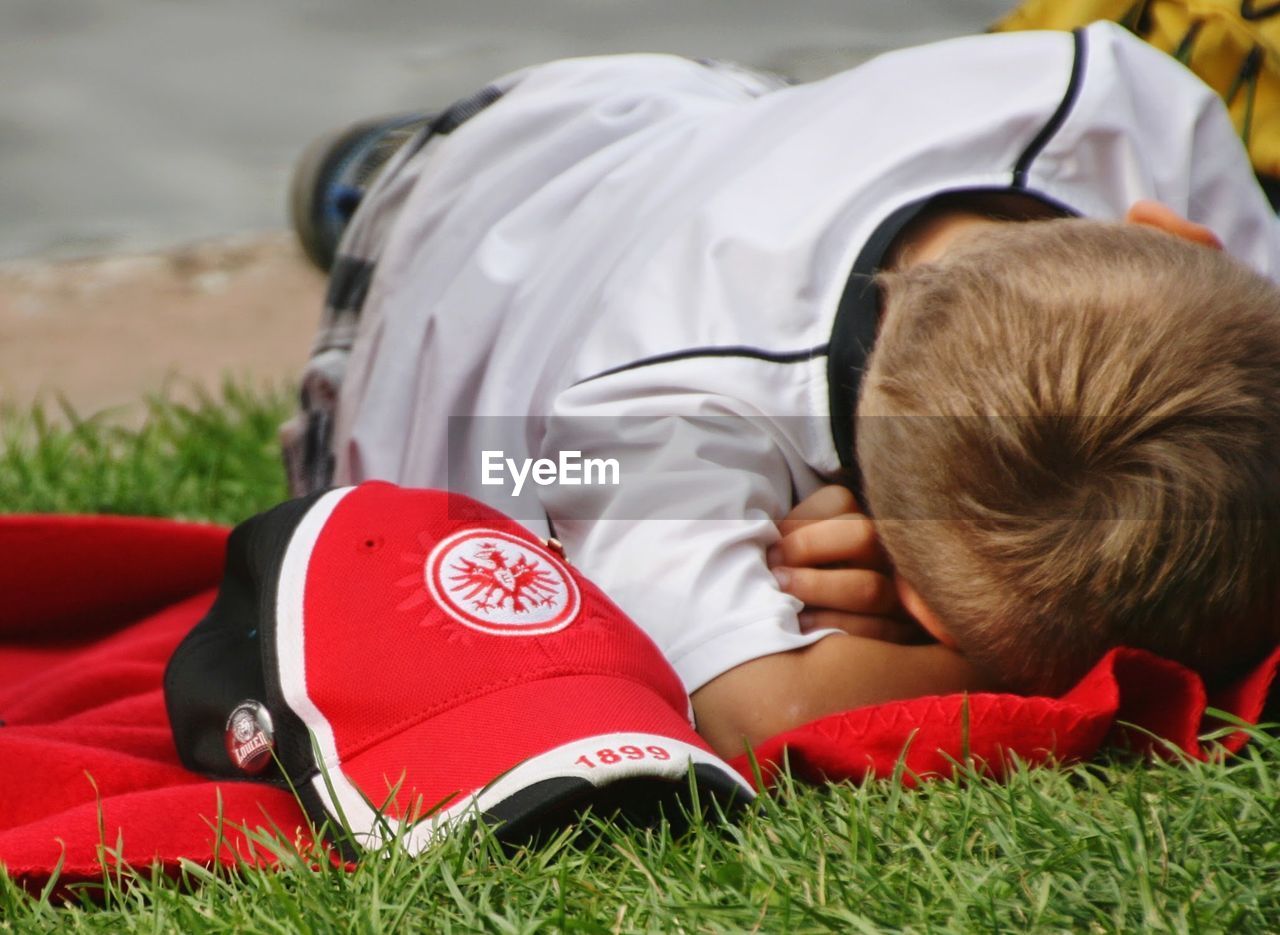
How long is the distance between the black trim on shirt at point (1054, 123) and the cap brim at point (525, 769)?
2.37 ft

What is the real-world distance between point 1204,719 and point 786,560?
0.38 m

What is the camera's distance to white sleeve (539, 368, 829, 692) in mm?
1271

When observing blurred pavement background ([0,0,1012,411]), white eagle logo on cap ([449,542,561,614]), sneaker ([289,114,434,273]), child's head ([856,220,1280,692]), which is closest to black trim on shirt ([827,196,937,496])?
child's head ([856,220,1280,692])

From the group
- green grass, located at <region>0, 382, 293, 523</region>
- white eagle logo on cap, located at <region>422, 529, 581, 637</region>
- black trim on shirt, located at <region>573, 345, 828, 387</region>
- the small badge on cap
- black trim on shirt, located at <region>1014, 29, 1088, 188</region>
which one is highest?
black trim on shirt, located at <region>1014, 29, 1088, 188</region>

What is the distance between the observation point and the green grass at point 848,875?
2.92 feet

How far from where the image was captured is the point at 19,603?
1.64 meters

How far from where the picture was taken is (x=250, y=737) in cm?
112

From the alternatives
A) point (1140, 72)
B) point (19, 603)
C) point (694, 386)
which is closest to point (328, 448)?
point (19, 603)

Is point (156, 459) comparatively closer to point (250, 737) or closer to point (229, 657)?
point (229, 657)

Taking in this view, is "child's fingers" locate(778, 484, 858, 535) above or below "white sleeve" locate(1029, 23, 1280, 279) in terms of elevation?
below

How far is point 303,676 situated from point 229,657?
0.53ft

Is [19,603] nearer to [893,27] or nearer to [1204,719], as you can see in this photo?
[1204,719]

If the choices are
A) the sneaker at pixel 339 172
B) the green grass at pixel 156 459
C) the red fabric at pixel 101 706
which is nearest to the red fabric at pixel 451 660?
the red fabric at pixel 101 706

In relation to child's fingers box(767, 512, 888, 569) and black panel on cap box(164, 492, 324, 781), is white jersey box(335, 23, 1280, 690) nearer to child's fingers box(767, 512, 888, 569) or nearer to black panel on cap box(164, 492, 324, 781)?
child's fingers box(767, 512, 888, 569)
